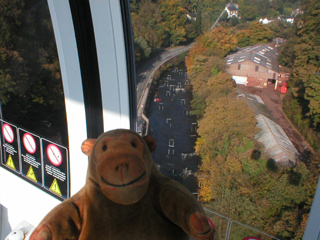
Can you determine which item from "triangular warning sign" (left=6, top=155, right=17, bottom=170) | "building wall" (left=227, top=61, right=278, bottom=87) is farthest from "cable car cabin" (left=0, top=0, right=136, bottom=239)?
"building wall" (left=227, top=61, right=278, bottom=87)

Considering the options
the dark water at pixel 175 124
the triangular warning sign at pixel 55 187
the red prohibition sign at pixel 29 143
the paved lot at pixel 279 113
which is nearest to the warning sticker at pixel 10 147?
the red prohibition sign at pixel 29 143

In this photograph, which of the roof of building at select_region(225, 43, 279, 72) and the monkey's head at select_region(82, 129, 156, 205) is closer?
the monkey's head at select_region(82, 129, 156, 205)

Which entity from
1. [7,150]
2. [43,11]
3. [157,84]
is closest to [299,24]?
[157,84]

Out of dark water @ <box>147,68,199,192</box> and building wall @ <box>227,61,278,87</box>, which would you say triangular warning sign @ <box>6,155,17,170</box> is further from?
building wall @ <box>227,61,278,87</box>

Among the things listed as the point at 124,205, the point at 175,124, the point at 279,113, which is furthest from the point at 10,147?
the point at 279,113

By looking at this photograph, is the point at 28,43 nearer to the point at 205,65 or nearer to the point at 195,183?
the point at 205,65

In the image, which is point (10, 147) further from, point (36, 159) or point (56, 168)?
point (56, 168)
